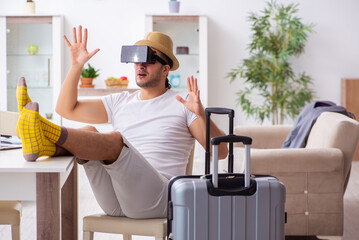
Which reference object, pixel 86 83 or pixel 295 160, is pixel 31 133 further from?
pixel 86 83

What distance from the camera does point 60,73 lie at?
6.22m

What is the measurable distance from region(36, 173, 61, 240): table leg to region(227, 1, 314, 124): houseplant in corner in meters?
4.53

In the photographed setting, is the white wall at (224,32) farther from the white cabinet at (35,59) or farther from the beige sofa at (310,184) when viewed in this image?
the beige sofa at (310,184)

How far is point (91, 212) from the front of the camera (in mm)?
4184

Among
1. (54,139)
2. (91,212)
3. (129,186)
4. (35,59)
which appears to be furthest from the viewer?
(35,59)

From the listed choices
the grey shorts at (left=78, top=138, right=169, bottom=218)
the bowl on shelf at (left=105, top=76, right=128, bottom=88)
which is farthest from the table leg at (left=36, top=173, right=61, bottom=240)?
the bowl on shelf at (left=105, top=76, right=128, bottom=88)

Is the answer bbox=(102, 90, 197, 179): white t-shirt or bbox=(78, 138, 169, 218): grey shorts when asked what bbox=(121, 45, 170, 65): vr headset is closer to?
bbox=(102, 90, 197, 179): white t-shirt

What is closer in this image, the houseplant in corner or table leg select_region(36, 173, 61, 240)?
table leg select_region(36, 173, 61, 240)

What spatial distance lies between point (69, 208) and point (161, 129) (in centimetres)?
53

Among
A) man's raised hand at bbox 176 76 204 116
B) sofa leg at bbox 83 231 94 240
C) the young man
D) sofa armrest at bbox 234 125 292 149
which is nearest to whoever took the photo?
the young man

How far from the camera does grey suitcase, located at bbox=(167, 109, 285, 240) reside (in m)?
1.91

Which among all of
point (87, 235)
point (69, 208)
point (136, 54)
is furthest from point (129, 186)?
point (136, 54)

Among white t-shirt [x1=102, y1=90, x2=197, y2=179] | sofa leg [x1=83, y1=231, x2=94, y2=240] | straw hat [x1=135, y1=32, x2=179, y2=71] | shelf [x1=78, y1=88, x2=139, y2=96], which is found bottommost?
sofa leg [x1=83, y1=231, x2=94, y2=240]

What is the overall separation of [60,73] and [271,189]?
4589mm
